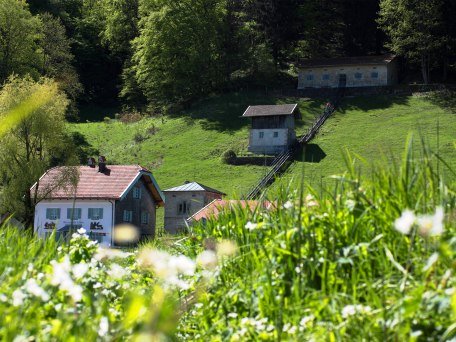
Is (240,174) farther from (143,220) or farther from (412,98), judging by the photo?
(412,98)

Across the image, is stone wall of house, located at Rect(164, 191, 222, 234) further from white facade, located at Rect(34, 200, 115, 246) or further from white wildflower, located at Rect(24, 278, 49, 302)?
white wildflower, located at Rect(24, 278, 49, 302)

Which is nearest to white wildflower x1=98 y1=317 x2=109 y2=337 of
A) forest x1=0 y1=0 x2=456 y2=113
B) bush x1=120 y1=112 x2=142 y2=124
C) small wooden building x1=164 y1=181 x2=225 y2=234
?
small wooden building x1=164 y1=181 x2=225 y2=234

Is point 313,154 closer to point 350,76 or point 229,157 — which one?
point 229,157

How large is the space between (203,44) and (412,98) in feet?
71.7

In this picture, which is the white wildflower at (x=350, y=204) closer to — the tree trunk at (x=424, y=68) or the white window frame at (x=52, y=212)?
the white window frame at (x=52, y=212)

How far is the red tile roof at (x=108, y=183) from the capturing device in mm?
50500

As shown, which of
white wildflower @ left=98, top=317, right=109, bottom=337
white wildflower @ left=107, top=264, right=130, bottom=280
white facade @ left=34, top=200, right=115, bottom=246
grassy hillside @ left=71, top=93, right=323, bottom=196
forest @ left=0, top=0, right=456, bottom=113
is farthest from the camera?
forest @ left=0, top=0, right=456, bottom=113

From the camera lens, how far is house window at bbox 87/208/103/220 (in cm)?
5081

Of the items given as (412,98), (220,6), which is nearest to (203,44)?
(220,6)

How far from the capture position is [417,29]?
256ft

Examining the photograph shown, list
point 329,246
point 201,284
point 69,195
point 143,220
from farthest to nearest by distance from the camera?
point 143,220 < point 69,195 < point 201,284 < point 329,246

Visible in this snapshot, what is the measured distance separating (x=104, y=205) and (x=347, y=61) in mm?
38851

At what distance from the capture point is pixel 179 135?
7131 cm

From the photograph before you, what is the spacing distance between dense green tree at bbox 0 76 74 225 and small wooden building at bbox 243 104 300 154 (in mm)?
22859
